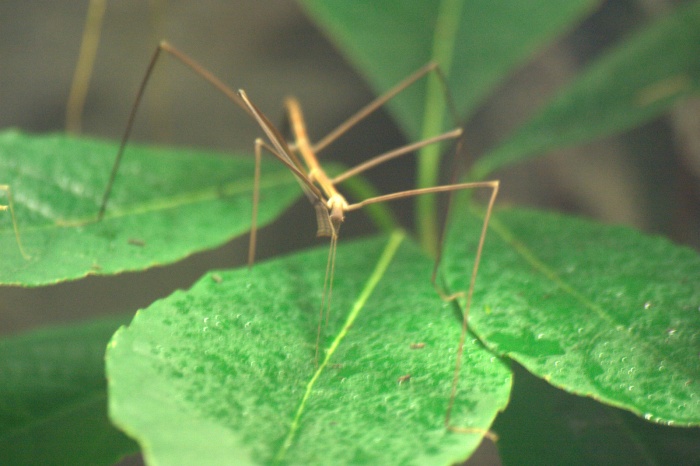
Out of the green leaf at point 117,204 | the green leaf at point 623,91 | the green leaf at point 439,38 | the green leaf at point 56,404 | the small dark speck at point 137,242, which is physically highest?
the green leaf at point 439,38

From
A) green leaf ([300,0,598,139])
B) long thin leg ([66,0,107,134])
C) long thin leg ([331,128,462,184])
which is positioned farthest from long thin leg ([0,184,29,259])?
long thin leg ([66,0,107,134])

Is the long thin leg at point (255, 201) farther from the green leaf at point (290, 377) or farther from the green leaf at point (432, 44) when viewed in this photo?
the green leaf at point (432, 44)

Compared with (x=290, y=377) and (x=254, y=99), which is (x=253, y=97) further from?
(x=290, y=377)

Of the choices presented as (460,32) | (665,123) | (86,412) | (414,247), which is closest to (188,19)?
(460,32)

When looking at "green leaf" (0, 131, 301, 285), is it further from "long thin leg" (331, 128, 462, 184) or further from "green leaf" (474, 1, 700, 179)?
"green leaf" (474, 1, 700, 179)

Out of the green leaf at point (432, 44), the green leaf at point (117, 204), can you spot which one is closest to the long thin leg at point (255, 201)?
the green leaf at point (117, 204)

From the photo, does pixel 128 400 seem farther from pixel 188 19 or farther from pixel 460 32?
pixel 188 19
